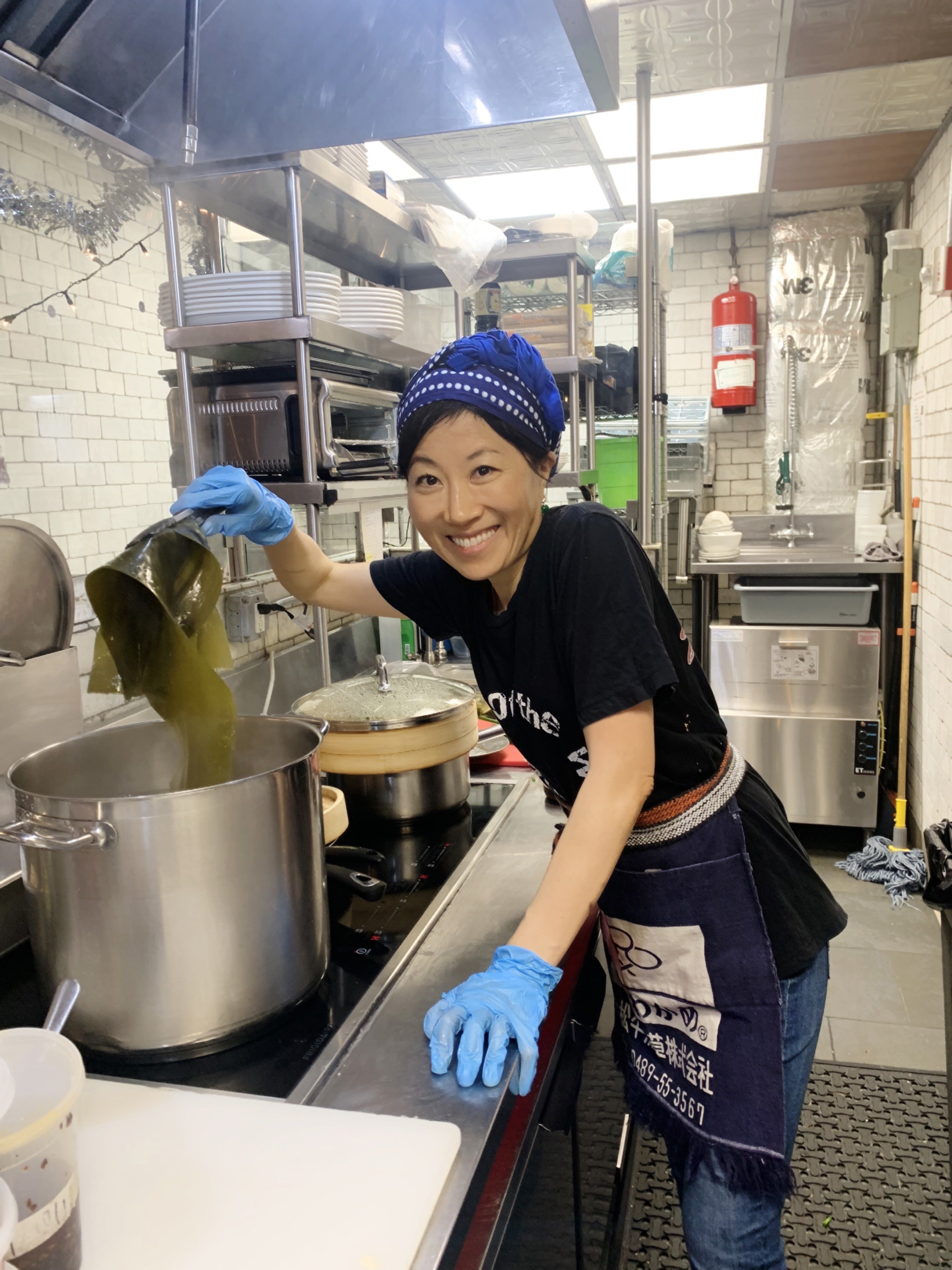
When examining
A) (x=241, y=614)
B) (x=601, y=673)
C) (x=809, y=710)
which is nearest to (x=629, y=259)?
(x=809, y=710)

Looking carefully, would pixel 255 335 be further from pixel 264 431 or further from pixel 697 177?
pixel 697 177

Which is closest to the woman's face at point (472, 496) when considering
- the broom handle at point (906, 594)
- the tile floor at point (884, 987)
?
the tile floor at point (884, 987)

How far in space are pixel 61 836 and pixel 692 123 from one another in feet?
13.4

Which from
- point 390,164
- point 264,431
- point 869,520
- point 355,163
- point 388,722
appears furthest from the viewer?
point 869,520

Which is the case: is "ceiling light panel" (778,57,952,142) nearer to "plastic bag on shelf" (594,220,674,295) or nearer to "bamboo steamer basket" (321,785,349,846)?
"plastic bag on shelf" (594,220,674,295)

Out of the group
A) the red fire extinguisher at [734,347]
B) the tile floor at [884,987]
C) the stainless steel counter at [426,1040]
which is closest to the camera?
the stainless steel counter at [426,1040]

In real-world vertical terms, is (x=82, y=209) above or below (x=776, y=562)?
above

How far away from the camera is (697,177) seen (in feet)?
15.1

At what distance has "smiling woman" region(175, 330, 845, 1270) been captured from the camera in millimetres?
1116

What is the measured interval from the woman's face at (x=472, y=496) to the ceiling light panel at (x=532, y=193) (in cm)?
377

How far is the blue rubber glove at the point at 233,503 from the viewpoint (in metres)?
1.36

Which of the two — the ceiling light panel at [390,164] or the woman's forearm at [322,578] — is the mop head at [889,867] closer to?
the woman's forearm at [322,578]

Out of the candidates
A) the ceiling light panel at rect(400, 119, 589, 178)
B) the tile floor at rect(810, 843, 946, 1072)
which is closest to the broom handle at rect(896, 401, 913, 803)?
the tile floor at rect(810, 843, 946, 1072)

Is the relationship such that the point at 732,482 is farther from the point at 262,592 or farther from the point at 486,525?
the point at 486,525
